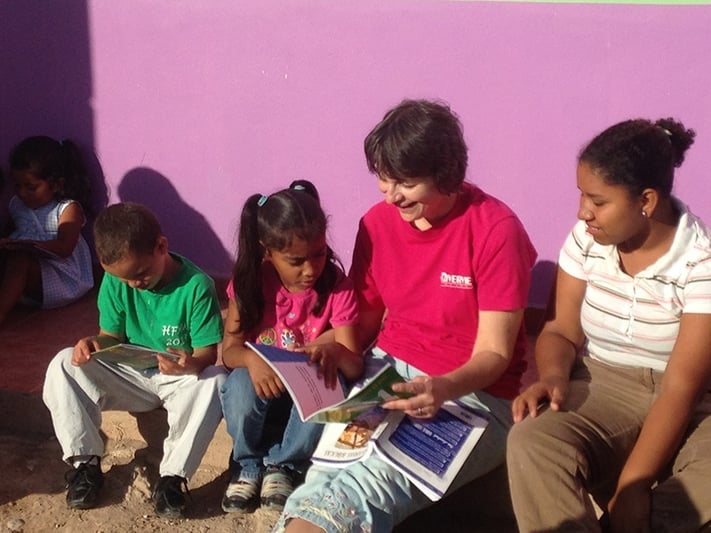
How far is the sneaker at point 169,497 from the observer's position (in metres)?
3.04

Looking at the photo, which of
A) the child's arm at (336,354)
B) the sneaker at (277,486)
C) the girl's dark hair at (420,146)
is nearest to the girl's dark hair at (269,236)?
the child's arm at (336,354)

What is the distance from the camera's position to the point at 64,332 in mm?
4266

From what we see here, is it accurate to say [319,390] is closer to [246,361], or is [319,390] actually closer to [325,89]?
[246,361]

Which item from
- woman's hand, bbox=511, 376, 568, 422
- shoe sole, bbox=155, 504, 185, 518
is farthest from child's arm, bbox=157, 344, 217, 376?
woman's hand, bbox=511, 376, 568, 422

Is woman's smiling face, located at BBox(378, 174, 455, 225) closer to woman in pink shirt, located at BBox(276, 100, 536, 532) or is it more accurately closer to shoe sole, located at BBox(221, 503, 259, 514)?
woman in pink shirt, located at BBox(276, 100, 536, 532)

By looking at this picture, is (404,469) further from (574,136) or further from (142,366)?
(574,136)

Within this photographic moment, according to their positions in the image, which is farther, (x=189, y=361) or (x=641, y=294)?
(x=189, y=361)

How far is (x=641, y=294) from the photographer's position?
2.54 metres

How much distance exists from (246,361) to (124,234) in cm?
64

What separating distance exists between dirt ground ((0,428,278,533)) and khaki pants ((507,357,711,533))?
1.05 m

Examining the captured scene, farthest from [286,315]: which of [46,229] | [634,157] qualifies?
[46,229]

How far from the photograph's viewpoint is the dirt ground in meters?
3.06

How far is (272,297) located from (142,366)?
541 millimetres

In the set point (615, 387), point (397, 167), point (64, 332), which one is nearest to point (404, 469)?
point (615, 387)
